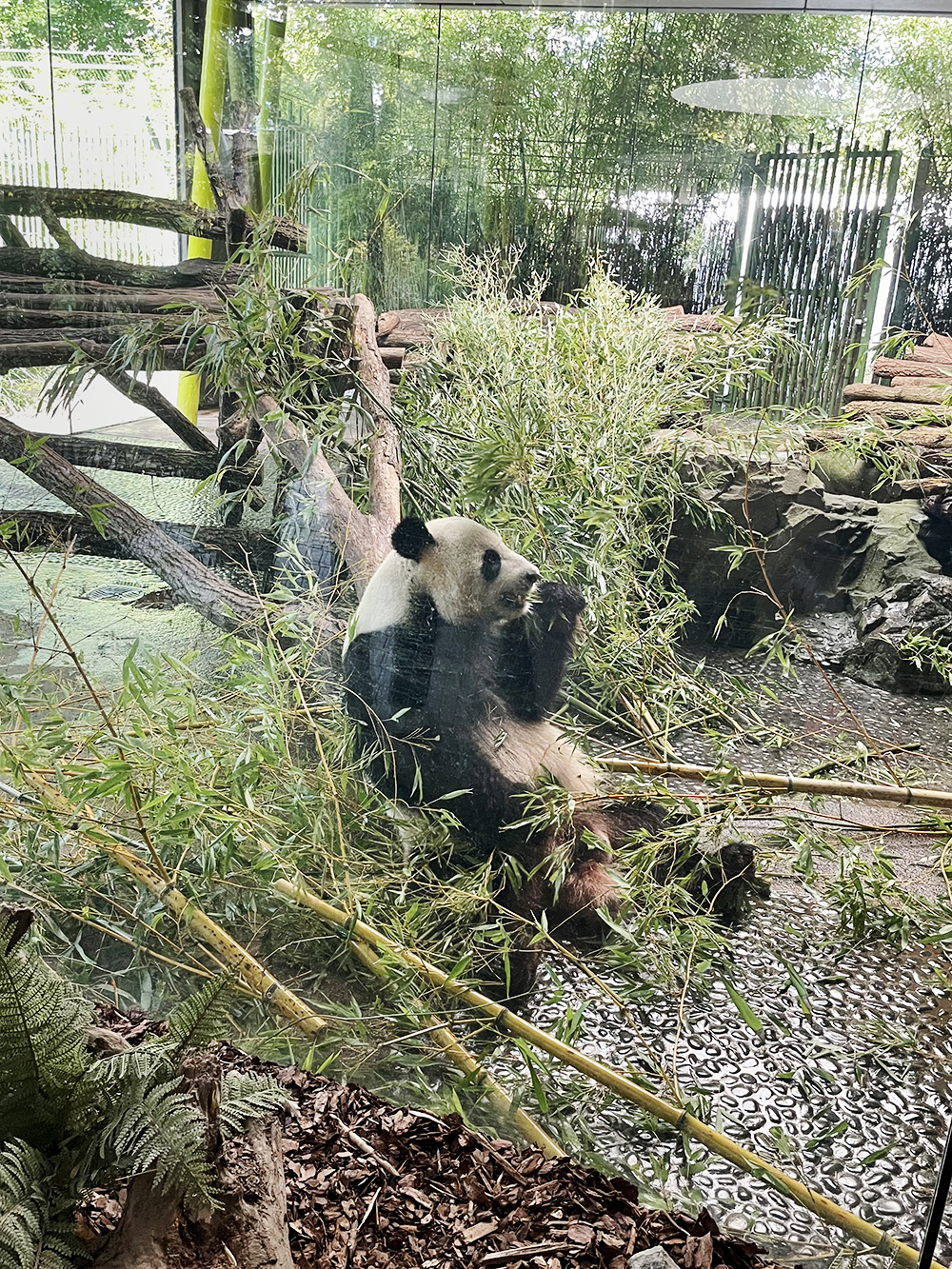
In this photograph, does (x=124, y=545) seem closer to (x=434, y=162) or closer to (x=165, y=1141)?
(x=434, y=162)

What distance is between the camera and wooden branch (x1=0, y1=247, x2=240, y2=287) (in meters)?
1.76

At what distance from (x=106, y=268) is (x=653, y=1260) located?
191 cm

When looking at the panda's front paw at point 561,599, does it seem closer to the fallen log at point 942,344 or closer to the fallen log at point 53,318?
the fallen log at point 942,344

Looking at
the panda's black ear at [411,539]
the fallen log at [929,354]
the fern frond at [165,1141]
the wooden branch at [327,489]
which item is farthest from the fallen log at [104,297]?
the fern frond at [165,1141]

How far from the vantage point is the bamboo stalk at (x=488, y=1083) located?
1.63 m

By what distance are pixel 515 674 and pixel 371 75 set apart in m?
1.02

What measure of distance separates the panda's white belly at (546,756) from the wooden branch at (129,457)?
761mm

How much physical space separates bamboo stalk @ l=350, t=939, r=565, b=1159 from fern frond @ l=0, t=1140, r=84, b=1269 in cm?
58

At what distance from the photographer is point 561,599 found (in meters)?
1.62

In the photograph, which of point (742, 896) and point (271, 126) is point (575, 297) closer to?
point (271, 126)

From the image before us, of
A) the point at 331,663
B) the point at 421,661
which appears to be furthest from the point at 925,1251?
the point at 331,663

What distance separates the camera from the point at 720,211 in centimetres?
148

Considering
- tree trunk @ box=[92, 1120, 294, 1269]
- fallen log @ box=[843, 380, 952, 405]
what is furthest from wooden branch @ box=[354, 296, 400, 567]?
tree trunk @ box=[92, 1120, 294, 1269]

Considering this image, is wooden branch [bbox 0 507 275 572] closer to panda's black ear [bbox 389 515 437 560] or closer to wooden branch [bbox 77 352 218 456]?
wooden branch [bbox 77 352 218 456]
